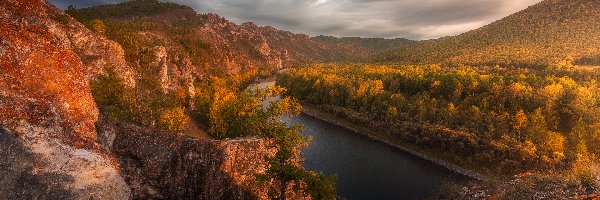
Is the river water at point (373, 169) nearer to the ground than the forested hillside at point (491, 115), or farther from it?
nearer to the ground

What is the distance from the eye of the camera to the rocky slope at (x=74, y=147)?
2047cm

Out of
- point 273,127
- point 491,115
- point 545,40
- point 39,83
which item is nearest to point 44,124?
point 39,83

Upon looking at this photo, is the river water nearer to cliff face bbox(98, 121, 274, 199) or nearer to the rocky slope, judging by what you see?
cliff face bbox(98, 121, 274, 199)

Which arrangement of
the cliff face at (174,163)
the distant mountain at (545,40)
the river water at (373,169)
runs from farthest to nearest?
the distant mountain at (545,40), the river water at (373,169), the cliff face at (174,163)

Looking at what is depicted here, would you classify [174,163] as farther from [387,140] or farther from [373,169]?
[387,140]

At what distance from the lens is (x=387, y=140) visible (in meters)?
86.6

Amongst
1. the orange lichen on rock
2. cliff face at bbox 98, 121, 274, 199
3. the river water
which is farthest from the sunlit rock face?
the river water

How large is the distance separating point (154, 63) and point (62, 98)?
4702cm

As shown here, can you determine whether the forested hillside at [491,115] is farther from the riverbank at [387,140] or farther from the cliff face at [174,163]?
the cliff face at [174,163]

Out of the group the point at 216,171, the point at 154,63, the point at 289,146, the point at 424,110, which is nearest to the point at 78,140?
the point at 216,171

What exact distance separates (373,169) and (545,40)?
142939mm

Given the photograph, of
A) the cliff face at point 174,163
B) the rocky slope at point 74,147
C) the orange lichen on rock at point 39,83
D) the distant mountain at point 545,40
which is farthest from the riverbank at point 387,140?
the distant mountain at point 545,40

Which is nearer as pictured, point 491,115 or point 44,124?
point 44,124

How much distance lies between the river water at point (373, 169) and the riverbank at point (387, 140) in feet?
4.58
